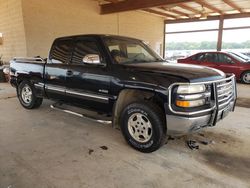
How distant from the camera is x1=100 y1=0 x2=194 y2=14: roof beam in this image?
353 inches

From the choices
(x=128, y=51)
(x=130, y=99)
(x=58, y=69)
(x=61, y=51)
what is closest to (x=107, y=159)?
(x=130, y=99)

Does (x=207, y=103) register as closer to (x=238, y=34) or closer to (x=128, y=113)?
(x=128, y=113)

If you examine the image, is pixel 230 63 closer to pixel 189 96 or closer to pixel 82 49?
pixel 82 49

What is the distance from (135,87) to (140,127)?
554 mm

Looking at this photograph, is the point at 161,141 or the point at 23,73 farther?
the point at 23,73

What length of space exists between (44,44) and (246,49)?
13.8m

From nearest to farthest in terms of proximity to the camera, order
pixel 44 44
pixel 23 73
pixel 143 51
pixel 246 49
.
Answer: pixel 143 51
pixel 23 73
pixel 44 44
pixel 246 49

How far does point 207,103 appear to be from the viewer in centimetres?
266

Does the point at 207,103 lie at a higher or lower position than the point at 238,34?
lower

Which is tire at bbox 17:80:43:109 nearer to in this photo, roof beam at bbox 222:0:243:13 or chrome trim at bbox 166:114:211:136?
chrome trim at bbox 166:114:211:136

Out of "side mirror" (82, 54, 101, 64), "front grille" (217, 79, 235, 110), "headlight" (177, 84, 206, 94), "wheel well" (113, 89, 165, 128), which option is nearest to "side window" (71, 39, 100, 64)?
"side mirror" (82, 54, 101, 64)

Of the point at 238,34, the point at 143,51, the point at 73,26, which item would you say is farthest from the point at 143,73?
the point at 238,34

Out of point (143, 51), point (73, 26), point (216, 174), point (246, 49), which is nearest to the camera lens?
point (216, 174)

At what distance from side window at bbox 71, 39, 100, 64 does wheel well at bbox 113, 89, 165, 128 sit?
0.85m
